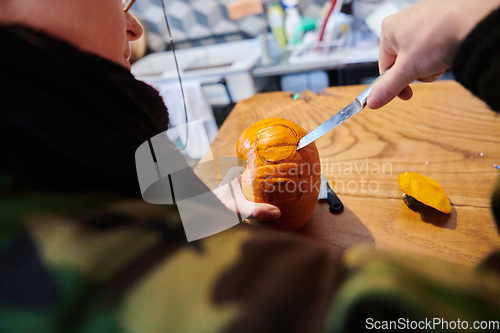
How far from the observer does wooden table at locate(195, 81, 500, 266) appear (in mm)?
546

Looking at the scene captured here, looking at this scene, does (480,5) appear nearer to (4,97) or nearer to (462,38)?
(462,38)

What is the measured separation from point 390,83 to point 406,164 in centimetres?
42

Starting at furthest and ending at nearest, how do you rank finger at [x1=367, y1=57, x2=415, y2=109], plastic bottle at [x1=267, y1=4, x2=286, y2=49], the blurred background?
plastic bottle at [x1=267, y1=4, x2=286, y2=49]
the blurred background
finger at [x1=367, y1=57, x2=415, y2=109]

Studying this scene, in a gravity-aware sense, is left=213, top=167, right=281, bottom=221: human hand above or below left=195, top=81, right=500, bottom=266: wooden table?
above

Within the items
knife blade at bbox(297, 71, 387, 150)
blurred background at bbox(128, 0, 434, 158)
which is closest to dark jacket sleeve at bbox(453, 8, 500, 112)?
knife blade at bbox(297, 71, 387, 150)

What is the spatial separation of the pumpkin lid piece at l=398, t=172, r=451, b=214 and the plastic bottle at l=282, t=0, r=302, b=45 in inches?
62.0

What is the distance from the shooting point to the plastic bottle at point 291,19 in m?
1.83

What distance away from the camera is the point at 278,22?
1.79 metres

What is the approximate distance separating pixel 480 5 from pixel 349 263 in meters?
0.36

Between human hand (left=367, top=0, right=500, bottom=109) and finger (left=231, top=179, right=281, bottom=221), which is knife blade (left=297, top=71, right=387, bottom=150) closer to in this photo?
human hand (left=367, top=0, right=500, bottom=109)

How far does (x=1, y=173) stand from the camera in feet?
0.73

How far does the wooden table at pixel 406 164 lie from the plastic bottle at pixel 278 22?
93 centimetres

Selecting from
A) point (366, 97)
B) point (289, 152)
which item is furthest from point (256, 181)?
point (366, 97)

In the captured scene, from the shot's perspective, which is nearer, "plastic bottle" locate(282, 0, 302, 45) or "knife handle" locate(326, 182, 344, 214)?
"knife handle" locate(326, 182, 344, 214)
